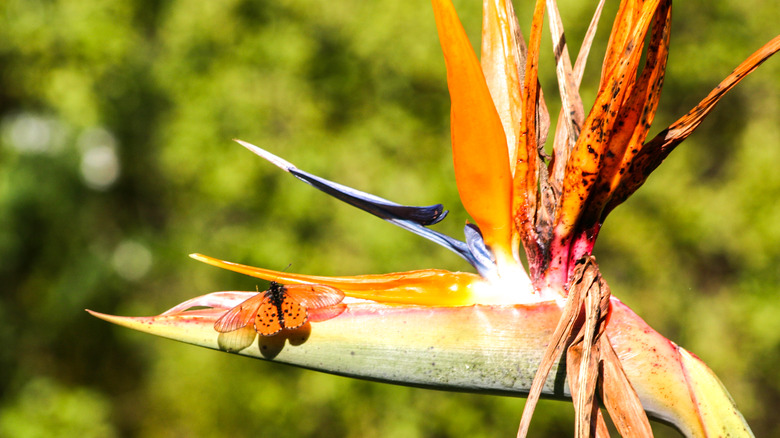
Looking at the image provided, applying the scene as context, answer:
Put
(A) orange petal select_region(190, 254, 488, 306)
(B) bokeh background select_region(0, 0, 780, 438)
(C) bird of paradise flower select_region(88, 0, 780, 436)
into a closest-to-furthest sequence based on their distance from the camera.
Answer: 1. (C) bird of paradise flower select_region(88, 0, 780, 436)
2. (A) orange petal select_region(190, 254, 488, 306)
3. (B) bokeh background select_region(0, 0, 780, 438)

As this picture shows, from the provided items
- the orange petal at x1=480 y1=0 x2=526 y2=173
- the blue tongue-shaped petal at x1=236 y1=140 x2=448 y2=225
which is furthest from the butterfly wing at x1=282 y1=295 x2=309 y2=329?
the orange petal at x1=480 y1=0 x2=526 y2=173

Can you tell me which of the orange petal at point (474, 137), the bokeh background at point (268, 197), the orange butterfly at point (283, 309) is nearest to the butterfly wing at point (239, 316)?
the orange butterfly at point (283, 309)

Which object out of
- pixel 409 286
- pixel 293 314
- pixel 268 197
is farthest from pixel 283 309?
pixel 268 197

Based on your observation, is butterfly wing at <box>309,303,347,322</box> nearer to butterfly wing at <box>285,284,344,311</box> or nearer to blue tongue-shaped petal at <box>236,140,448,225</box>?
butterfly wing at <box>285,284,344,311</box>

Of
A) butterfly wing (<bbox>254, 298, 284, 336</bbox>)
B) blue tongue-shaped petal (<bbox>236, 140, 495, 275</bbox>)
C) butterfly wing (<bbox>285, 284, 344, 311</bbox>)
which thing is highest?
blue tongue-shaped petal (<bbox>236, 140, 495, 275</bbox>)

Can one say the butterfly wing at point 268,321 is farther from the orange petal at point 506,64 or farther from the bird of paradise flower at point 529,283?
the orange petal at point 506,64
